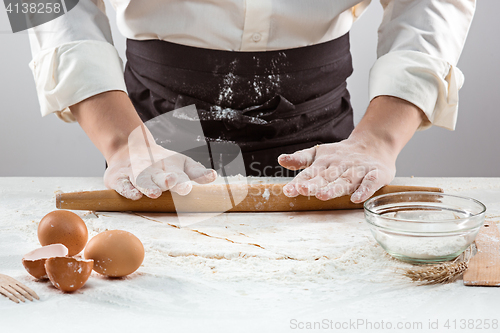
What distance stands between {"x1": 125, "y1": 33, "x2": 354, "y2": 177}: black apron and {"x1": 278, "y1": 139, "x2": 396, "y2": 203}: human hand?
0.90ft

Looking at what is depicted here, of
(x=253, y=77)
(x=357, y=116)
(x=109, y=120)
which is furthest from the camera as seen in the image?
Result: (x=357, y=116)

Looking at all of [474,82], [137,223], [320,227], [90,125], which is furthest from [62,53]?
[474,82]

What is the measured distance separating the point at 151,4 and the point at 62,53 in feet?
0.92

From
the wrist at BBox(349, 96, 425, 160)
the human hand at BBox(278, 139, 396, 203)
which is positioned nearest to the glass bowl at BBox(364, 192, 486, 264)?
the human hand at BBox(278, 139, 396, 203)

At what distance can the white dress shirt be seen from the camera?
4.37ft

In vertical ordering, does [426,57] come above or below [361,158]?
above

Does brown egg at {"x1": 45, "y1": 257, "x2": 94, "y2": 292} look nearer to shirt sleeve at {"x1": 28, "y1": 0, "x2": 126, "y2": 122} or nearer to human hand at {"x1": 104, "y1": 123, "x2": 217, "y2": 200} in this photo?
human hand at {"x1": 104, "y1": 123, "x2": 217, "y2": 200}

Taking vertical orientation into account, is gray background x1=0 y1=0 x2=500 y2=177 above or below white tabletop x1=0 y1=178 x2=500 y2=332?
below

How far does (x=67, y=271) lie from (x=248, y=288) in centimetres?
28

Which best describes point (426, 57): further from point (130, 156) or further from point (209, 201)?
point (130, 156)

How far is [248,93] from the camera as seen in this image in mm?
1448

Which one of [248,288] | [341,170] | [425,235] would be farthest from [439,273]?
[341,170]

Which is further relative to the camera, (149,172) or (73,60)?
(73,60)

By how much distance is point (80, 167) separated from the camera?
3281 mm
